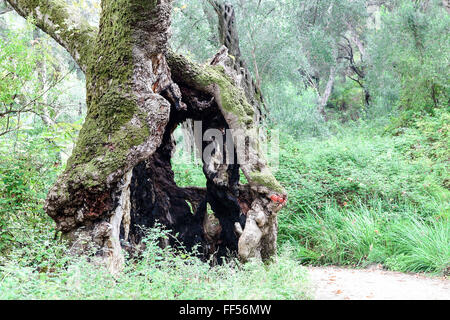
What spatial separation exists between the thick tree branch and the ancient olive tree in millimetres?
14

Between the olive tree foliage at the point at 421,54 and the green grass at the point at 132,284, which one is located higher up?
the olive tree foliage at the point at 421,54

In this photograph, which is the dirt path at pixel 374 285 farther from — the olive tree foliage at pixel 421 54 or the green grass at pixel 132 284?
the olive tree foliage at pixel 421 54

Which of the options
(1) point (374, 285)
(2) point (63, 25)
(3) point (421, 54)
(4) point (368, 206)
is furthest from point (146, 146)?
(3) point (421, 54)

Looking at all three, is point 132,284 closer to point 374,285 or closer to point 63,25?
point 374,285

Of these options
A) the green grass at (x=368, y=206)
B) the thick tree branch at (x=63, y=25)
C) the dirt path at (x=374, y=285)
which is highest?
the thick tree branch at (x=63, y=25)

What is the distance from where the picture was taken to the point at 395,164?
863 cm

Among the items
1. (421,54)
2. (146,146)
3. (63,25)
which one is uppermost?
(421,54)

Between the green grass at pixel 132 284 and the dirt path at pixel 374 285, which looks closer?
the green grass at pixel 132 284

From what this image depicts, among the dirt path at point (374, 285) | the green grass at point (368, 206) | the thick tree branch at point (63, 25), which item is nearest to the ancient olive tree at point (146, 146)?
the thick tree branch at point (63, 25)

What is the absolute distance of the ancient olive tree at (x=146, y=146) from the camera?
161 inches

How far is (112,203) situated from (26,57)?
2.46 m

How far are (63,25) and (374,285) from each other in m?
5.48

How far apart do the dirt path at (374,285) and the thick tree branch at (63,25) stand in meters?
4.21

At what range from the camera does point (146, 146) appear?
4270 mm
